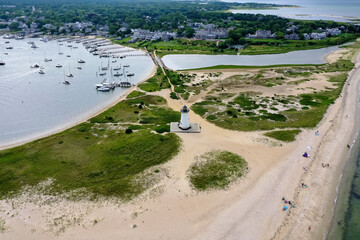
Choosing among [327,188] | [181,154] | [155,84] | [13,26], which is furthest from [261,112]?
[13,26]

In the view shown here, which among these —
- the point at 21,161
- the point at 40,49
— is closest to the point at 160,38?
the point at 40,49

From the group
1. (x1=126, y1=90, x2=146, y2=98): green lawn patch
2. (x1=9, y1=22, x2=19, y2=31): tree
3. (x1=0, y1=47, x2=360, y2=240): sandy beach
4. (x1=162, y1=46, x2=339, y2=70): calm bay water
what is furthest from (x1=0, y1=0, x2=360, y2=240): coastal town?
(x1=9, y1=22, x2=19, y2=31): tree

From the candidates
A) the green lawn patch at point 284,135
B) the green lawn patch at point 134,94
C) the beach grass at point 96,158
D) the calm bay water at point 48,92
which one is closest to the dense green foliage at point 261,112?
the green lawn patch at point 284,135

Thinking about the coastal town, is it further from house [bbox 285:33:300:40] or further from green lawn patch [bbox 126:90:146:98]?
house [bbox 285:33:300:40]

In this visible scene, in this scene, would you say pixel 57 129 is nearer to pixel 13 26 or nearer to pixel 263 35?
pixel 263 35

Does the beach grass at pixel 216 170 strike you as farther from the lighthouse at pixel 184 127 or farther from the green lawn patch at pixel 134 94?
the green lawn patch at pixel 134 94
